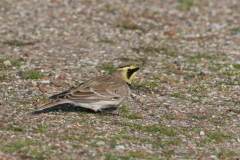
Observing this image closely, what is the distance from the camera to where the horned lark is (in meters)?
9.00

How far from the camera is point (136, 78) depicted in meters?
12.4

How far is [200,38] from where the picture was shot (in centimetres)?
1634

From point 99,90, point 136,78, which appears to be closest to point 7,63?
point 136,78

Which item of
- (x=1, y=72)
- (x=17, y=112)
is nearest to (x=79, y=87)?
(x=17, y=112)

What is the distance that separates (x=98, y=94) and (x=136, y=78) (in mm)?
3254

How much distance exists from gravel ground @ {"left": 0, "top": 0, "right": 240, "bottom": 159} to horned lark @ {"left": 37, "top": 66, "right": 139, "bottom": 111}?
394 mm

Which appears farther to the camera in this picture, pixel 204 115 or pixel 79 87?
pixel 204 115

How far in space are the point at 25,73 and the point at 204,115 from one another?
5.72m

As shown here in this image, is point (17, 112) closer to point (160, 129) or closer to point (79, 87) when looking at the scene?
point (79, 87)

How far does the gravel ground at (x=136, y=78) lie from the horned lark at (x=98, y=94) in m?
0.39

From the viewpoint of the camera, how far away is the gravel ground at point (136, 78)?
7.99 m

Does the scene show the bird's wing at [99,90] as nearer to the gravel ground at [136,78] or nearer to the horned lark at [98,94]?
the horned lark at [98,94]

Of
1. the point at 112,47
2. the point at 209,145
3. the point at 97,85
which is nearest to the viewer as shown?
the point at 209,145

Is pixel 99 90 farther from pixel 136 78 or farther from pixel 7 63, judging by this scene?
pixel 7 63
